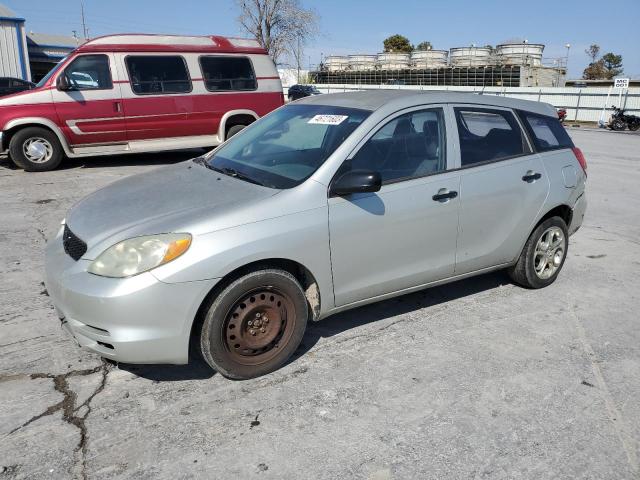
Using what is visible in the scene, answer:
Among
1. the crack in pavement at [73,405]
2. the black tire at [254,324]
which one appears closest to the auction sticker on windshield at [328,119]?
the black tire at [254,324]

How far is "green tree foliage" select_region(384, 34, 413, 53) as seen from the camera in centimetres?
8136

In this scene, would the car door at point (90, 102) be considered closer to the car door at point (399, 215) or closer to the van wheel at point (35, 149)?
the van wheel at point (35, 149)

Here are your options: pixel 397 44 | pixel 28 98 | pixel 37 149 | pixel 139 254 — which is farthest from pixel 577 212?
pixel 397 44

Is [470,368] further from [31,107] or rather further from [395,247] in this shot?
[31,107]

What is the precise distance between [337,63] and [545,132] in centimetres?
6388

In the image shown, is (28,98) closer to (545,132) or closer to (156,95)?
(156,95)

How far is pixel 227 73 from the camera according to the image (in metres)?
10.4

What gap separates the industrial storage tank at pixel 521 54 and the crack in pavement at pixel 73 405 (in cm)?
A: 5515

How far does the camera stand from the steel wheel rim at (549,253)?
4.56m

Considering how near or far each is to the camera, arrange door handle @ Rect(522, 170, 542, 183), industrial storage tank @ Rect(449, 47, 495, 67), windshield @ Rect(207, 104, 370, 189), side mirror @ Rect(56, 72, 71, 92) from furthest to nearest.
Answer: industrial storage tank @ Rect(449, 47, 495, 67), side mirror @ Rect(56, 72, 71, 92), door handle @ Rect(522, 170, 542, 183), windshield @ Rect(207, 104, 370, 189)

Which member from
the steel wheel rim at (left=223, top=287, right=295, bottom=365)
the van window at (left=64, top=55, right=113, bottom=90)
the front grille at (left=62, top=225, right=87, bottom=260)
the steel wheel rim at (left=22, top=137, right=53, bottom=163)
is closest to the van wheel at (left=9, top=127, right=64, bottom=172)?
the steel wheel rim at (left=22, top=137, right=53, bottom=163)

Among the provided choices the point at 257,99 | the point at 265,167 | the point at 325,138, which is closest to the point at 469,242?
the point at 325,138

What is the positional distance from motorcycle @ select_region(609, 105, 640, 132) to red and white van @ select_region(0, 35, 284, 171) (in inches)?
818

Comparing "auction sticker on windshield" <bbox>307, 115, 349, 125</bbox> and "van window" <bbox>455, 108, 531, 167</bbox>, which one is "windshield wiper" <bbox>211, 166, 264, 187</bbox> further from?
"van window" <bbox>455, 108, 531, 167</bbox>
